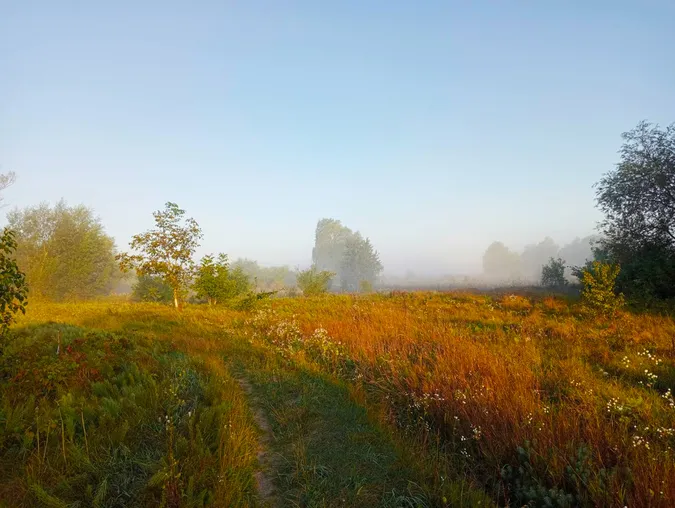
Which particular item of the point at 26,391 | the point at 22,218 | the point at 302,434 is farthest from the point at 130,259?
the point at 22,218

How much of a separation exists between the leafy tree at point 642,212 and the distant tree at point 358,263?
54.0 meters

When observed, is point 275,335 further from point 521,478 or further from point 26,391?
point 521,478

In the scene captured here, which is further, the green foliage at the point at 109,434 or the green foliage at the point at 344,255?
the green foliage at the point at 344,255

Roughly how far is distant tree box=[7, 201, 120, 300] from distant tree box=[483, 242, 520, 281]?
130716 mm

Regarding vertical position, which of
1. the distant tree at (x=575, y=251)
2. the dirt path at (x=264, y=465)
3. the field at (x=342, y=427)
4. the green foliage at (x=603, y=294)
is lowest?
the dirt path at (x=264, y=465)

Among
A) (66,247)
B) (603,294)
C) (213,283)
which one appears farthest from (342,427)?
(66,247)

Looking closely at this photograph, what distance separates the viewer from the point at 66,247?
32969 millimetres

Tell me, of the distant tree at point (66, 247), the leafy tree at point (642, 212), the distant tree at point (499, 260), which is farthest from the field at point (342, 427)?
the distant tree at point (499, 260)

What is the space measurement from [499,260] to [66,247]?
141939 mm

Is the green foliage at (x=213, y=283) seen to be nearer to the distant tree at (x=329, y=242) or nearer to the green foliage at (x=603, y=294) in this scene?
the green foliage at (x=603, y=294)

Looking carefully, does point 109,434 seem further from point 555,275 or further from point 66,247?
point 66,247

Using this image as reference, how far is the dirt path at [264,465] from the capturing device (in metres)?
3.09

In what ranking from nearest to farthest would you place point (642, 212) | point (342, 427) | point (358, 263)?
point (342, 427), point (642, 212), point (358, 263)

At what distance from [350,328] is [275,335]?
2.59m
